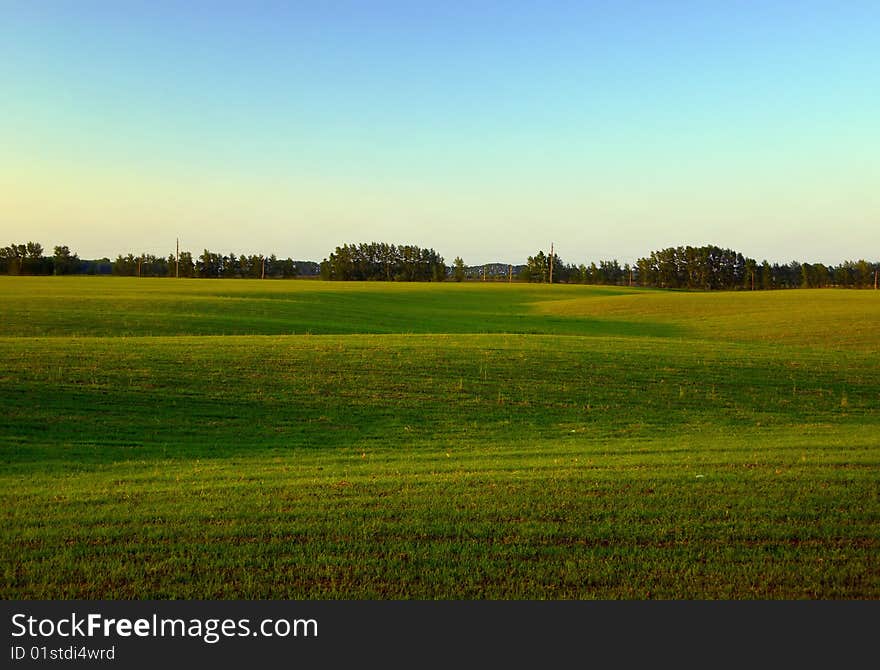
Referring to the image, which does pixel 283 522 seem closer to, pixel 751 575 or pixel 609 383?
pixel 751 575

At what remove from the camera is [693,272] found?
133m

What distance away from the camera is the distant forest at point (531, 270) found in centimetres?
12450

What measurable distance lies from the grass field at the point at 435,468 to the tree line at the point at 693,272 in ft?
327

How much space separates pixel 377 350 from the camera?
26.5 metres

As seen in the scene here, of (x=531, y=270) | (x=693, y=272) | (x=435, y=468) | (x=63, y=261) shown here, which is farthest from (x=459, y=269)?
(x=435, y=468)

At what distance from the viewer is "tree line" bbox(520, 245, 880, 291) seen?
127000 mm

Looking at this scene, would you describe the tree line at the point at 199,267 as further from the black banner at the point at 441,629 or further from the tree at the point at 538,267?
the black banner at the point at 441,629

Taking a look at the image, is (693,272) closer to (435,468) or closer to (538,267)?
(538,267)

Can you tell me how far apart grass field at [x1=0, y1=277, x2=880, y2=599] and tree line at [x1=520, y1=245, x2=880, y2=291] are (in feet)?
327

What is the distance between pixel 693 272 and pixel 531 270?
94.8 ft

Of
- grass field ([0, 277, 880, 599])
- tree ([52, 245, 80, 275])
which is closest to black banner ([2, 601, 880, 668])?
grass field ([0, 277, 880, 599])

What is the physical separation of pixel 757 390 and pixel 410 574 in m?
17.8

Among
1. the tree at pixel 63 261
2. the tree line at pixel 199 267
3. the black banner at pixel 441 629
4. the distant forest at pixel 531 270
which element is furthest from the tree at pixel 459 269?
the black banner at pixel 441 629

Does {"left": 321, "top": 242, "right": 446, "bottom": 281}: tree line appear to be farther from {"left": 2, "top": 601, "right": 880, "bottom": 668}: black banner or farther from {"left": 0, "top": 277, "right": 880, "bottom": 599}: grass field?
{"left": 2, "top": 601, "right": 880, "bottom": 668}: black banner
